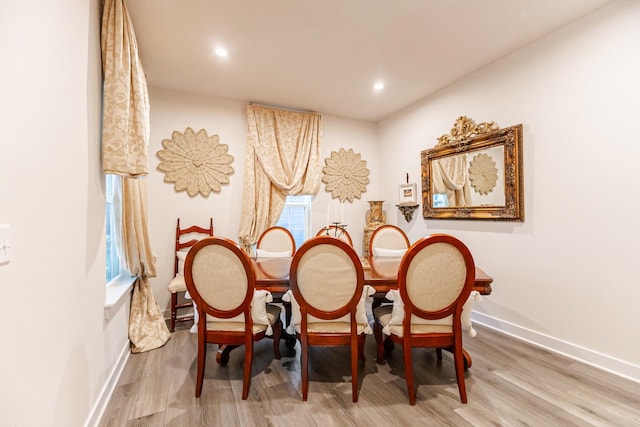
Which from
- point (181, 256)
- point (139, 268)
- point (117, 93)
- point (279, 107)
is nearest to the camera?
point (117, 93)

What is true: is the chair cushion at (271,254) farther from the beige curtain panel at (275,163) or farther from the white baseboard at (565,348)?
the white baseboard at (565,348)

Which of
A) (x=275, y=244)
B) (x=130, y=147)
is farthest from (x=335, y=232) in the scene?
(x=130, y=147)

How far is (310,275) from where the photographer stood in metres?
1.78

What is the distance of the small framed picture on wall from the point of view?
12.9 feet

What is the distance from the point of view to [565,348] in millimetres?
2373

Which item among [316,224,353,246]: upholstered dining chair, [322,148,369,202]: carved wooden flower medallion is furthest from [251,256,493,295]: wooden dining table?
[322,148,369,202]: carved wooden flower medallion

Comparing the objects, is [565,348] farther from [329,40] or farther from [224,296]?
[329,40]

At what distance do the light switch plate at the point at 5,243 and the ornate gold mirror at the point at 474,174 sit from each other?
3.41 metres

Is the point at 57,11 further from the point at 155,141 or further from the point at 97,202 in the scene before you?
the point at 155,141

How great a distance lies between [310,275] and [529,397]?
1658mm

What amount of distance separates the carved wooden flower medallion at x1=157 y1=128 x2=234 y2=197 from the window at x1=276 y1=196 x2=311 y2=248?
96cm

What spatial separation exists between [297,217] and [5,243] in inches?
134

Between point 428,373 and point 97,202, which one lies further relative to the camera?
point 428,373

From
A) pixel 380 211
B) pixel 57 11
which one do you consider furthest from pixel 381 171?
pixel 57 11
